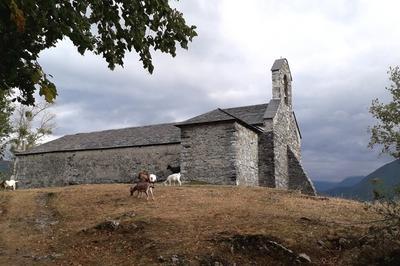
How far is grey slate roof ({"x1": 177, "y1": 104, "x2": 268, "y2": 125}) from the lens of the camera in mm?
28947

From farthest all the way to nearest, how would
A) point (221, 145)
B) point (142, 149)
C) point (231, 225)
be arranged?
point (142, 149)
point (221, 145)
point (231, 225)

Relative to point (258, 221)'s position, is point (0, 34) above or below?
above

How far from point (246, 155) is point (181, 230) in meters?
15.2

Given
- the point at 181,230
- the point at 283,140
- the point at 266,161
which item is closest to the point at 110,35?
the point at 181,230

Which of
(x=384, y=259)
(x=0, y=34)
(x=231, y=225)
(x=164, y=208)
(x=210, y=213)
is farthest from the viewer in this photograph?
(x=164, y=208)

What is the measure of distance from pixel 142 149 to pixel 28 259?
19.7m

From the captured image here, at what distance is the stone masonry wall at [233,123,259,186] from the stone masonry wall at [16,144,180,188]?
5084mm

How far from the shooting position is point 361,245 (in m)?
11.7

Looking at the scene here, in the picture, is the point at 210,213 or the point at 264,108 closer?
the point at 210,213

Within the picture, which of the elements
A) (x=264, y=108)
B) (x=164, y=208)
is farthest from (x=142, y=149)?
(x=164, y=208)

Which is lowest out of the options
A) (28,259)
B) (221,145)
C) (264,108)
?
(28,259)

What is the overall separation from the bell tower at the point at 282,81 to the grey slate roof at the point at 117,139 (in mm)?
8246

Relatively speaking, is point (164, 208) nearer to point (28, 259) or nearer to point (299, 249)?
point (28, 259)

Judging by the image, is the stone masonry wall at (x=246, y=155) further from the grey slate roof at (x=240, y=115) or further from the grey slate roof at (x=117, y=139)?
the grey slate roof at (x=117, y=139)
